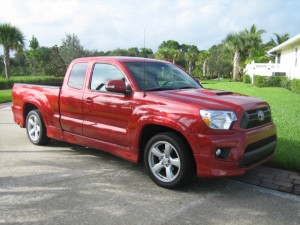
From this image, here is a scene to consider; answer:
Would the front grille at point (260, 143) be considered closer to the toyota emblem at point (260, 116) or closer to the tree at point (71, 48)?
the toyota emblem at point (260, 116)

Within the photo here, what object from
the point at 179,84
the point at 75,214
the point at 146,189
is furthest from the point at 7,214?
the point at 179,84

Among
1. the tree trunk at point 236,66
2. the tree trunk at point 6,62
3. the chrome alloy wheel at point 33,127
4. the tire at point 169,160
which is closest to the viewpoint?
the tire at point 169,160

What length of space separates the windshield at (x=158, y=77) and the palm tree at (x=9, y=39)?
105 feet

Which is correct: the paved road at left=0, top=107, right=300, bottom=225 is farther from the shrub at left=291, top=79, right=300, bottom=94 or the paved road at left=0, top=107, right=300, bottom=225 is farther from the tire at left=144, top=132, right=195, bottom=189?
the shrub at left=291, top=79, right=300, bottom=94

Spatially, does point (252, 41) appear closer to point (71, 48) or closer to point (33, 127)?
point (71, 48)

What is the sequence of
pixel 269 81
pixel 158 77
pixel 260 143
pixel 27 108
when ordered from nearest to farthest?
1. pixel 260 143
2. pixel 158 77
3. pixel 27 108
4. pixel 269 81

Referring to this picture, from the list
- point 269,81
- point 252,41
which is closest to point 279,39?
point 252,41

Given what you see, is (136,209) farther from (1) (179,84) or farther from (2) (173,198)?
(1) (179,84)

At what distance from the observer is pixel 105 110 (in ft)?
16.6

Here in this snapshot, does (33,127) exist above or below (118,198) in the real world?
above

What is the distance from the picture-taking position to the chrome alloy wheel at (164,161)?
4.40 meters

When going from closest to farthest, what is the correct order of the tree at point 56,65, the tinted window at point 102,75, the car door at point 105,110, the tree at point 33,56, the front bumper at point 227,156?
1. the front bumper at point 227,156
2. the car door at point 105,110
3. the tinted window at point 102,75
4. the tree at point 56,65
5. the tree at point 33,56

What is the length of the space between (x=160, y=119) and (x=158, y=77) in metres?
1.10

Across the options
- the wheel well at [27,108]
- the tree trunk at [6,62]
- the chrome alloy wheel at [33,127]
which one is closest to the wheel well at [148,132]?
the chrome alloy wheel at [33,127]
